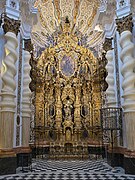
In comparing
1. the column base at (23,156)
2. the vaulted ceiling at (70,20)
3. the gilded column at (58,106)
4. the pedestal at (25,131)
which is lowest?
the column base at (23,156)

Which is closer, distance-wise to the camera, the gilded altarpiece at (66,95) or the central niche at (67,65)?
the gilded altarpiece at (66,95)

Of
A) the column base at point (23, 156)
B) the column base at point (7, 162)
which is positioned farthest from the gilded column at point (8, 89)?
the column base at point (23, 156)

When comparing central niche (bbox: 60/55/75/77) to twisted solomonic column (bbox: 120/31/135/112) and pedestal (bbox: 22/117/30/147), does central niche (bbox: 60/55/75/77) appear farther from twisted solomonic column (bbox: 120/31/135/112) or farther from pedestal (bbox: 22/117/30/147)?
twisted solomonic column (bbox: 120/31/135/112)

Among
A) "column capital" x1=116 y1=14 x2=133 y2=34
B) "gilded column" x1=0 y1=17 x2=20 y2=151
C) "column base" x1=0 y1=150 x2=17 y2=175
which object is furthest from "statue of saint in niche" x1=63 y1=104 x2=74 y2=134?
"column capital" x1=116 y1=14 x2=133 y2=34

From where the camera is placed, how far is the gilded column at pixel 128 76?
653cm

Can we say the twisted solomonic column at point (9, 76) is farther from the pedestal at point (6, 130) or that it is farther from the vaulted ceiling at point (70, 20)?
the vaulted ceiling at point (70, 20)

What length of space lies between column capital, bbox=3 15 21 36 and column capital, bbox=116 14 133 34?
11.6 feet

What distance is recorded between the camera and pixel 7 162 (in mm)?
6543

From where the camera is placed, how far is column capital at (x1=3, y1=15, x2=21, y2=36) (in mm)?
7398

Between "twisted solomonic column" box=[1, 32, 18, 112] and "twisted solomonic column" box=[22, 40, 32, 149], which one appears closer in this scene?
"twisted solomonic column" box=[1, 32, 18, 112]

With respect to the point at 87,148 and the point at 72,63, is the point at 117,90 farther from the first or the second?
the point at 72,63

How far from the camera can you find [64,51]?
1523 centimetres

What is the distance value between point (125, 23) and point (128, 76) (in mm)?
1863

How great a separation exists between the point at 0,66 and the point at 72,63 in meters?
8.34
